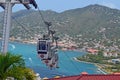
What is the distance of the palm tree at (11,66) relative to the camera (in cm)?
971

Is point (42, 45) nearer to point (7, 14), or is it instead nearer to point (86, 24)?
point (7, 14)

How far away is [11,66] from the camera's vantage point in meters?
9.91

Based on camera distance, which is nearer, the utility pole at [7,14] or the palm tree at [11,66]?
the palm tree at [11,66]

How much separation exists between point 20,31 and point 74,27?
27.2m

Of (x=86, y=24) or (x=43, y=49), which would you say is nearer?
(x=43, y=49)

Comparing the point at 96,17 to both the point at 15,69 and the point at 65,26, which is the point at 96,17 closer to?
the point at 65,26

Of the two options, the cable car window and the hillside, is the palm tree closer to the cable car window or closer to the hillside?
the cable car window

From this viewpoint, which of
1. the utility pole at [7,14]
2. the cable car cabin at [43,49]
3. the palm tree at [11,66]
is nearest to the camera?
the palm tree at [11,66]

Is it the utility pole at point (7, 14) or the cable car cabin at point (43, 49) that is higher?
the utility pole at point (7, 14)

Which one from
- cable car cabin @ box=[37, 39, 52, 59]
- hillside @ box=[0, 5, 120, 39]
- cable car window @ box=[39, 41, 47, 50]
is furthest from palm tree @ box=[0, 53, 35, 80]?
hillside @ box=[0, 5, 120, 39]

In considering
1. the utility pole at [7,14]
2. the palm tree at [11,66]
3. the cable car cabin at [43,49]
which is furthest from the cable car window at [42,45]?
the palm tree at [11,66]

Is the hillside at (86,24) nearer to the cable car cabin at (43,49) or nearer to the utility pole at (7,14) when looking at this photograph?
the cable car cabin at (43,49)

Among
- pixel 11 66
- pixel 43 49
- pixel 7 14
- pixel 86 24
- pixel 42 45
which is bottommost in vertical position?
pixel 11 66

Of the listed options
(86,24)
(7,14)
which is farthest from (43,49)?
(86,24)
